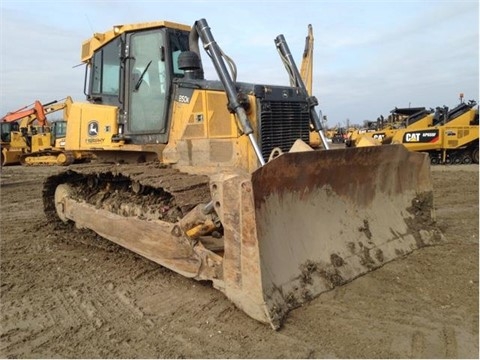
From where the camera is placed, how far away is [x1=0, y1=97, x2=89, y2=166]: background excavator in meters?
19.6

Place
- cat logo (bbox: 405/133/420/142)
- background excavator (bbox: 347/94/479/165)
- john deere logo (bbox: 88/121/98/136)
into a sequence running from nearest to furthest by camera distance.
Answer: john deere logo (bbox: 88/121/98/136)
background excavator (bbox: 347/94/479/165)
cat logo (bbox: 405/133/420/142)

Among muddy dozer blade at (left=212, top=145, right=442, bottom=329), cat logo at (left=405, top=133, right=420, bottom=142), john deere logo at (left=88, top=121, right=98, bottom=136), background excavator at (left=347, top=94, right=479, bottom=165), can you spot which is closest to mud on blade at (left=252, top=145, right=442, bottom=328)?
muddy dozer blade at (left=212, top=145, right=442, bottom=329)

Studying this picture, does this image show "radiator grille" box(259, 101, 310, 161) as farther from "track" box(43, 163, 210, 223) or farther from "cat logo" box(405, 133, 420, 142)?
"cat logo" box(405, 133, 420, 142)

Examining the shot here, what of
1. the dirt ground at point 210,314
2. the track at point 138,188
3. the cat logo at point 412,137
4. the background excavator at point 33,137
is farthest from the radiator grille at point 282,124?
the background excavator at point 33,137

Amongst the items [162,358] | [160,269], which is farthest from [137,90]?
[162,358]

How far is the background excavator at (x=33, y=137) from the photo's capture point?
64.2 feet

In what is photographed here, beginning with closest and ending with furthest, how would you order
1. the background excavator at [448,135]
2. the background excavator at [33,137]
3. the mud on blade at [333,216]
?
the mud on blade at [333,216] < the background excavator at [448,135] < the background excavator at [33,137]

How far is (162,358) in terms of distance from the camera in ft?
8.96

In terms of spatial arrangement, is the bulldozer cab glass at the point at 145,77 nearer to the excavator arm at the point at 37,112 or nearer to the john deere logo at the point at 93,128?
the john deere logo at the point at 93,128

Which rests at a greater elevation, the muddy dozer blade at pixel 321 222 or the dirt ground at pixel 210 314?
the muddy dozer blade at pixel 321 222

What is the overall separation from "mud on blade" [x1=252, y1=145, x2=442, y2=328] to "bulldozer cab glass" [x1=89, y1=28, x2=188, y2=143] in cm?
199

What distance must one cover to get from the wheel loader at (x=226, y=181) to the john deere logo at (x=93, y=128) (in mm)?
14

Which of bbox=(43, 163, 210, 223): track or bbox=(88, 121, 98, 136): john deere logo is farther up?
bbox=(88, 121, 98, 136): john deere logo

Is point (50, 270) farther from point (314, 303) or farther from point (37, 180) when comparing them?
point (37, 180)
